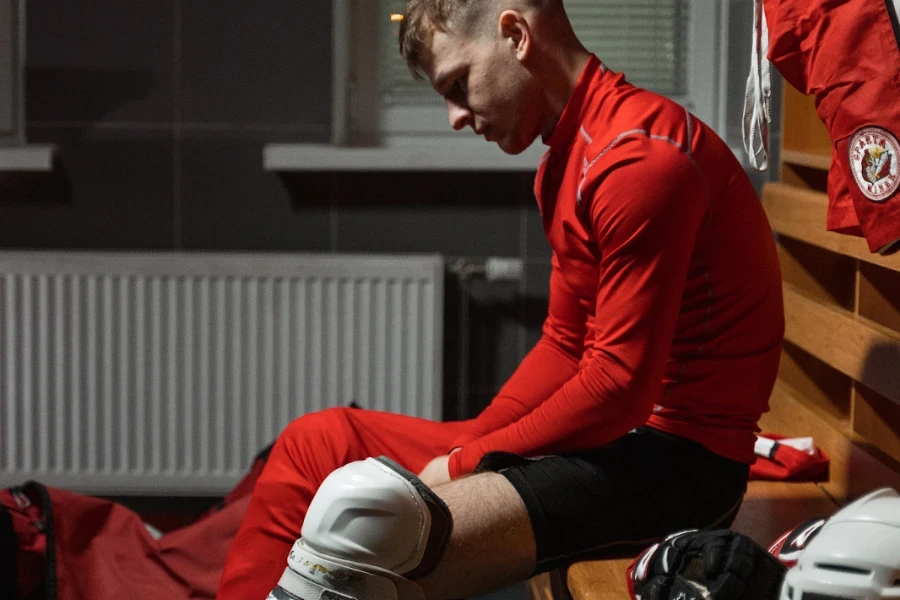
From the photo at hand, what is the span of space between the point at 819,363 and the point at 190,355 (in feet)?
4.91

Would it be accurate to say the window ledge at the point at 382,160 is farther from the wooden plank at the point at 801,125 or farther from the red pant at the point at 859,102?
the red pant at the point at 859,102

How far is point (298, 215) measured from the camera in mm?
2754

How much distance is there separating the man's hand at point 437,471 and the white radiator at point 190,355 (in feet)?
3.93

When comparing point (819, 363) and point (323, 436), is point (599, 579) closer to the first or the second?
point (323, 436)

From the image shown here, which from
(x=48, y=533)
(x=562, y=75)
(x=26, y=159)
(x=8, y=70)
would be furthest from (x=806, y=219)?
(x=8, y=70)

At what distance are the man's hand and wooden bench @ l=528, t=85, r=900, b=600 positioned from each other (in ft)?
0.64

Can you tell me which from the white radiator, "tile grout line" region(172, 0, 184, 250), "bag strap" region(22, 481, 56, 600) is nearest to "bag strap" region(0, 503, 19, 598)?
"bag strap" region(22, 481, 56, 600)

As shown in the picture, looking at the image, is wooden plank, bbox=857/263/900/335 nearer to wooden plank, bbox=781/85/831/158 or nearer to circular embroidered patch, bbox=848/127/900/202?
wooden plank, bbox=781/85/831/158

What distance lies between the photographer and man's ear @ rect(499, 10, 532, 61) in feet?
4.60

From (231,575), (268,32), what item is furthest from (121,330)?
(231,575)

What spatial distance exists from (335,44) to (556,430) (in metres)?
1.63

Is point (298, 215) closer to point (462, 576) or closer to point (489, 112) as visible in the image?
point (489, 112)

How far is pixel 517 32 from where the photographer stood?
1412mm

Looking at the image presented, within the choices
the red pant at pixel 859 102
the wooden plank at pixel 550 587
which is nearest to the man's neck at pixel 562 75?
the red pant at pixel 859 102
